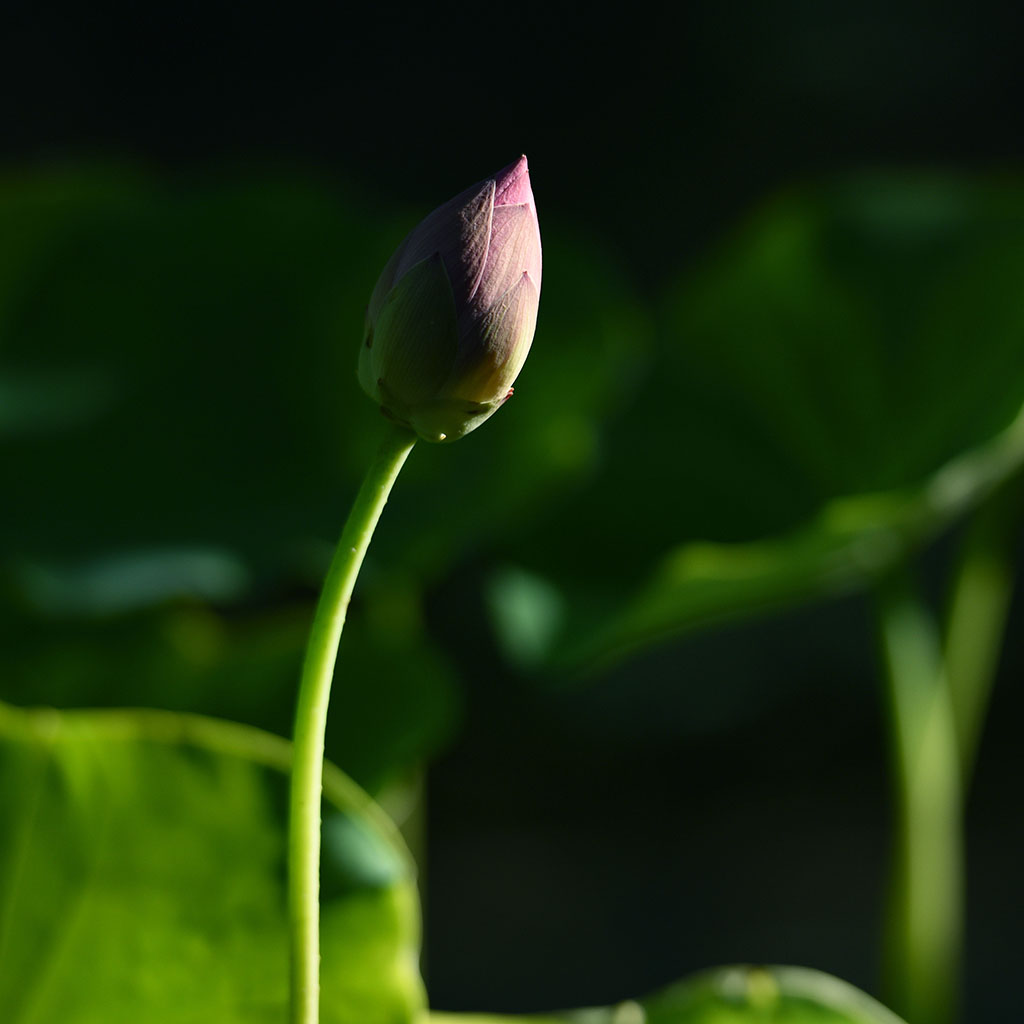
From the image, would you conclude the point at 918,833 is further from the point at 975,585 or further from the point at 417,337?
the point at 417,337

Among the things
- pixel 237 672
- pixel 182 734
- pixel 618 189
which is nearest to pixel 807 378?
pixel 237 672

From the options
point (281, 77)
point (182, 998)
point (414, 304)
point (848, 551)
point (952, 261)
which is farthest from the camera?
point (281, 77)

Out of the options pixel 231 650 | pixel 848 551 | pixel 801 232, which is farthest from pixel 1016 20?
pixel 231 650

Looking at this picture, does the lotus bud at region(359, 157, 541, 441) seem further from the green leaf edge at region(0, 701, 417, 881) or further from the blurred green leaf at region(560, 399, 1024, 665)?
the blurred green leaf at region(560, 399, 1024, 665)

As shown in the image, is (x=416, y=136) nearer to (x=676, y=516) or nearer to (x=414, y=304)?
(x=676, y=516)

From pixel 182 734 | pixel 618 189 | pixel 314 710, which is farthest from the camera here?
pixel 618 189

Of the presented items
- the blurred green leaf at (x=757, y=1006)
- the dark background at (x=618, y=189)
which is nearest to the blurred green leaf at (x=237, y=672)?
the blurred green leaf at (x=757, y=1006)
